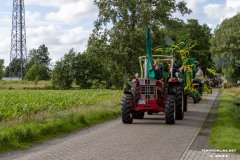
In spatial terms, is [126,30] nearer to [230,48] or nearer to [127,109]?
[127,109]

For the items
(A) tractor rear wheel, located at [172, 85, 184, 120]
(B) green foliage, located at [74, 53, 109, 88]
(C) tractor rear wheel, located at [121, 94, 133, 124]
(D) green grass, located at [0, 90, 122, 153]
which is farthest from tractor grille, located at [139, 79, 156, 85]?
(B) green foliage, located at [74, 53, 109, 88]

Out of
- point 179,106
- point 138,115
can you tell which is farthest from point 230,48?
point 138,115

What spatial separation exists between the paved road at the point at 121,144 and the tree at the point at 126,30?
17.3 meters

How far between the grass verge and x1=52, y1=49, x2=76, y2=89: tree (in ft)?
149

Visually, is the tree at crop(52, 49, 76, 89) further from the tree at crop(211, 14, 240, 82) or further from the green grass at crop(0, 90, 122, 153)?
the green grass at crop(0, 90, 122, 153)

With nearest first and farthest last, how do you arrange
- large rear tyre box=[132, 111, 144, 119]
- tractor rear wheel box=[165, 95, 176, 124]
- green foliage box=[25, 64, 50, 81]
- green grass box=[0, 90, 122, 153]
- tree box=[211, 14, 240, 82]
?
green grass box=[0, 90, 122, 153] < tractor rear wheel box=[165, 95, 176, 124] < large rear tyre box=[132, 111, 144, 119] < tree box=[211, 14, 240, 82] < green foliage box=[25, 64, 50, 81]

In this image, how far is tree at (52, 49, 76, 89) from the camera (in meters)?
65.1

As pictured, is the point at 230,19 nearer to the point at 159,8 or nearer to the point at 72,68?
the point at 72,68

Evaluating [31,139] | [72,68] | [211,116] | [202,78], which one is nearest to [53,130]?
[31,139]

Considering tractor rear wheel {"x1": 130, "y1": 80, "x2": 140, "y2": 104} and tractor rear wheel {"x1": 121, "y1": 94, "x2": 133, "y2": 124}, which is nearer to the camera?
tractor rear wheel {"x1": 121, "y1": 94, "x2": 133, "y2": 124}

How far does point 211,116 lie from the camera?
21125 mm

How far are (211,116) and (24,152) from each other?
11.7m

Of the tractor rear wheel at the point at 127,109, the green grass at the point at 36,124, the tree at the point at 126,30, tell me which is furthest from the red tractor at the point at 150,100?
the tree at the point at 126,30

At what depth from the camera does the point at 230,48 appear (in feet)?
199
